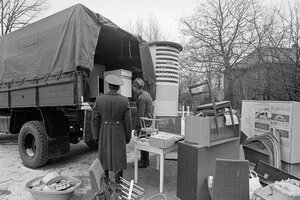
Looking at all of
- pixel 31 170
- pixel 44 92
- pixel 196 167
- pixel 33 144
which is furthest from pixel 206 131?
pixel 33 144

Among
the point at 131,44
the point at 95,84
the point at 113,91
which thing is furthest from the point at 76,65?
the point at 131,44

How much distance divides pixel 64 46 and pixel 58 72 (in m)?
0.45

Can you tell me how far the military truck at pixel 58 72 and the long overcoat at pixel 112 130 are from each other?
0.53 meters

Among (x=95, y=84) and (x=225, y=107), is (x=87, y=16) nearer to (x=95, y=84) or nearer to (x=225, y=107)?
(x=95, y=84)

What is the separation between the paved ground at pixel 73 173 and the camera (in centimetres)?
309

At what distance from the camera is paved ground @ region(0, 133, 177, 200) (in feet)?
10.1

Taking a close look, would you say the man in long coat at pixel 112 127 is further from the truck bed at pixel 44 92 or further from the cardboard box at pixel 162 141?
the truck bed at pixel 44 92

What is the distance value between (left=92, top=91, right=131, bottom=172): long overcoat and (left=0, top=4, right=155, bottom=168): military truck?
53 centimetres

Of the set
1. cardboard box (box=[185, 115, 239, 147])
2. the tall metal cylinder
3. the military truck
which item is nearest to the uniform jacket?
the military truck

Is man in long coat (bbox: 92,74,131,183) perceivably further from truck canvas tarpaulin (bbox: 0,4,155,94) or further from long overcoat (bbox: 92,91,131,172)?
truck canvas tarpaulin (bbox: 0,4,155,94)

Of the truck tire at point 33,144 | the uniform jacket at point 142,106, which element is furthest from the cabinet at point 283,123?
the truck tire at point 33,144

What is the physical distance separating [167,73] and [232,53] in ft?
30.8

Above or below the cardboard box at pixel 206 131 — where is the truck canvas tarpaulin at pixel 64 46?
above

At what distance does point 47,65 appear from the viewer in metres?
3.76
